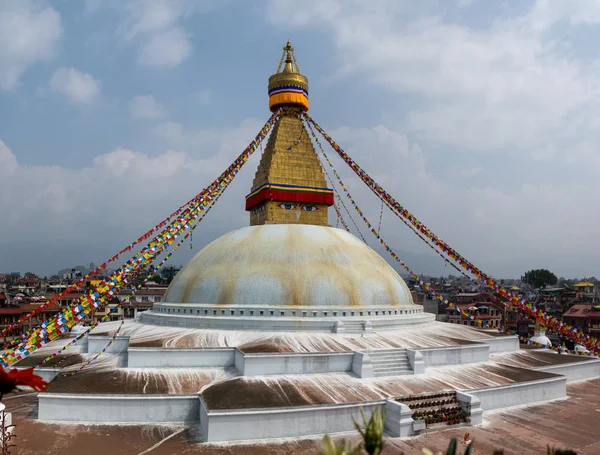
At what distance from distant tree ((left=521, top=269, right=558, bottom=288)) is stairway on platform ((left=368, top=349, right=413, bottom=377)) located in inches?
2720

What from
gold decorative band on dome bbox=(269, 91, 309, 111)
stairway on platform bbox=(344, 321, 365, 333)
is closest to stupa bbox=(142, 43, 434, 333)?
stairway on platform bbox=(344, 321, 365, 333)

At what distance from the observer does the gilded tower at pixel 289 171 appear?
58.1ft

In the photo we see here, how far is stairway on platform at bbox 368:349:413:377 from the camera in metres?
11.7

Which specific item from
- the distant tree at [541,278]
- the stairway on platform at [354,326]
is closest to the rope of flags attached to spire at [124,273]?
the stairway on platform at [354,326]

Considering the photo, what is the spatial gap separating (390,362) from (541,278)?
2757 inches

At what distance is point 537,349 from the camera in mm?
16859

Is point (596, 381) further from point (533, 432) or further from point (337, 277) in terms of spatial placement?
point (337, 277)

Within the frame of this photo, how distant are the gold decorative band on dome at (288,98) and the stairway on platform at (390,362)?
1126cm

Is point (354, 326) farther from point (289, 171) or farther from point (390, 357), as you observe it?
point (289, 171)

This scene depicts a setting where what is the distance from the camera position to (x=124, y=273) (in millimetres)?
12945

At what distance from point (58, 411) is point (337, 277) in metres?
8.30

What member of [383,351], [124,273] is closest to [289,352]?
[383,351]

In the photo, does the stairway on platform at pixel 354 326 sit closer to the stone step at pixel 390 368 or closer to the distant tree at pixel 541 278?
the stone step at pixel 390 368

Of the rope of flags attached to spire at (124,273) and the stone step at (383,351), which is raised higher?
the rope of flags attached to spire at (124,273)
